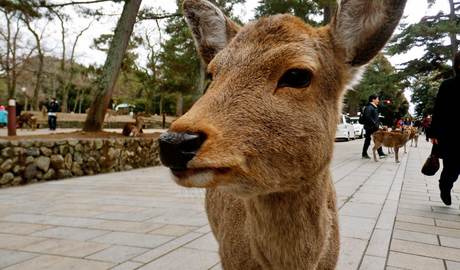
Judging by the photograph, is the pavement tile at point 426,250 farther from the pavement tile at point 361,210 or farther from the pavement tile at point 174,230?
the pavement tile at point 174,230

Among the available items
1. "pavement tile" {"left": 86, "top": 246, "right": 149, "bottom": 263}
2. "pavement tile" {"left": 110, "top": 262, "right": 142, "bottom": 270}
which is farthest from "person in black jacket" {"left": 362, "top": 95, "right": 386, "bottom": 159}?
"pavement tile" {"left": 110, "top": 262, "right": 142, "bottom": 270}

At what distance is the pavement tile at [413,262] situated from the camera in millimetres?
3529

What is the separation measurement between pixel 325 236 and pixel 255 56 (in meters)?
0.98

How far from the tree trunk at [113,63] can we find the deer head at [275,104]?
33.9 feet

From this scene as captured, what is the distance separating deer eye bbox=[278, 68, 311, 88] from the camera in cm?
170

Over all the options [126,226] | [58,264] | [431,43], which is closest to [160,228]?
[126,226]

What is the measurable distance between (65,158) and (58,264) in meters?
6.01

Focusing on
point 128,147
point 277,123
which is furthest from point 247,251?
point 128,147

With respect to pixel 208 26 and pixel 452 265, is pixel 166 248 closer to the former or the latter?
pixel 208 26

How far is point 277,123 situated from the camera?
1.62m

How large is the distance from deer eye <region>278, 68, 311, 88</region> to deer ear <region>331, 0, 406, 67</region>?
36cm

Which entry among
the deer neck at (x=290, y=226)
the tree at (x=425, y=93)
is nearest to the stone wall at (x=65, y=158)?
the deer neck at (x=290, y=226)

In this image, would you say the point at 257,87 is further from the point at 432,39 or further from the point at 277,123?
the point at 432,39

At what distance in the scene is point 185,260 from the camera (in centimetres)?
359
